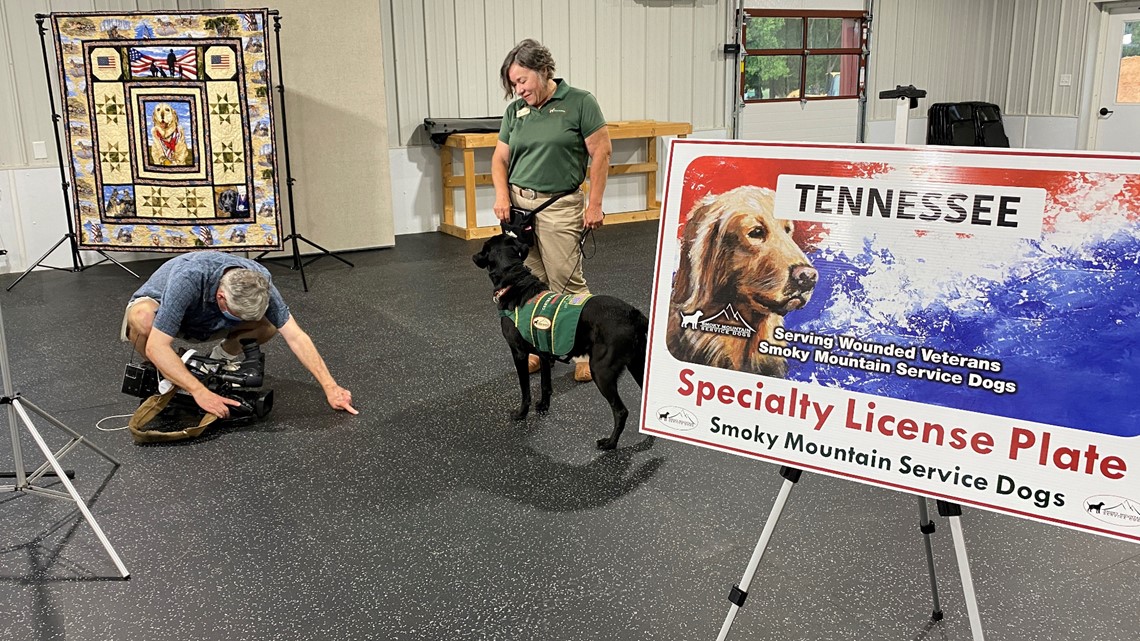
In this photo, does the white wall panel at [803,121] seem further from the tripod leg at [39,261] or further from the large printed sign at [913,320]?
the large printed sign at [913,320]

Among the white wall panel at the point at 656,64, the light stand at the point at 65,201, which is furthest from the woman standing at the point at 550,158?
the white wall panel at the point at 656,64

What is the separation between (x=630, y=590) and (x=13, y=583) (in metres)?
1.64

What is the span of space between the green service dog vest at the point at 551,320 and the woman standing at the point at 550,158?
668 mm

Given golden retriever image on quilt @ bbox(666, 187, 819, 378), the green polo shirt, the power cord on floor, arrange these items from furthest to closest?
the green polo shirt < the power cord on floor < golden retriever image on quilt @ bbox(666, 187, 819, 378)

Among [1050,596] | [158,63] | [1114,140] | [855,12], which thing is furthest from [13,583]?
[1114,140]

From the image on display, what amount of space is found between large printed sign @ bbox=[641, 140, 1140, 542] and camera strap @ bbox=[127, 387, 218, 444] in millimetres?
2128

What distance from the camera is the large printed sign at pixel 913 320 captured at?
1443mm

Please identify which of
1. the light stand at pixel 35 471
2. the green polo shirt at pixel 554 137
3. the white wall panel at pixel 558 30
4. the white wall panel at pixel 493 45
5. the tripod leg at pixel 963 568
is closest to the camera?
the tripod leg at pixel 963 568

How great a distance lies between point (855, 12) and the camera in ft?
33.9

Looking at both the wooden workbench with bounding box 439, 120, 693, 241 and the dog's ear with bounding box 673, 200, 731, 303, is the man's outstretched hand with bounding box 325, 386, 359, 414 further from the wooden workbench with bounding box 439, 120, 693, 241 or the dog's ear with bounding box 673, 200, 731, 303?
the wooden workbench with bounding box 439, 120, 693, 241

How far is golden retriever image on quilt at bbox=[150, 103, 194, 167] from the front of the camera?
5.92m

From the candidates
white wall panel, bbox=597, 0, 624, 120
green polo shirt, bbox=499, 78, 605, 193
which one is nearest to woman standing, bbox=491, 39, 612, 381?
green polo shirt, bbox=499, 78, 605, 193

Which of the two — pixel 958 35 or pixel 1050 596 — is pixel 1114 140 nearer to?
pixel 958 35

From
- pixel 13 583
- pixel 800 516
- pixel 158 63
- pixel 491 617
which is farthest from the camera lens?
pixel 158 63
